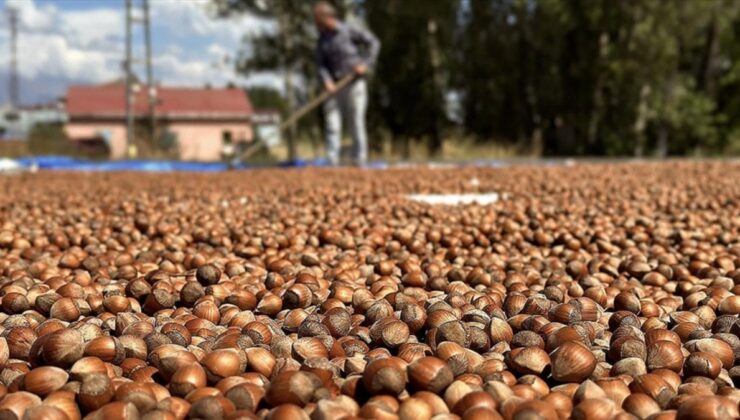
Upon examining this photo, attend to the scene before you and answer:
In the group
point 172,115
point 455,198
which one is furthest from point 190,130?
point 455,198

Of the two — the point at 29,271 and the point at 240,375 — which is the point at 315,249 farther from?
the point at 240,375

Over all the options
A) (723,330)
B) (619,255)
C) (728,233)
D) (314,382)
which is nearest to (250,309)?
(314,382)

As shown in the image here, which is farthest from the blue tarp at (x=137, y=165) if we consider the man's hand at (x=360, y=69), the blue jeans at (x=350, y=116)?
the man's hand at (x=360, y=69)

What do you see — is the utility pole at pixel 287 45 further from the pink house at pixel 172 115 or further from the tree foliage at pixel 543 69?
the pink house at pixel 172 115

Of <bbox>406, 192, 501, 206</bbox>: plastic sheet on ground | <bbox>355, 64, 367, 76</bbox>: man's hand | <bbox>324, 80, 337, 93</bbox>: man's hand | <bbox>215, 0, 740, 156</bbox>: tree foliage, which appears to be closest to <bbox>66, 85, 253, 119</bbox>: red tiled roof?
<bbox>215, 0, 740, 156</bbox>: tree foliage

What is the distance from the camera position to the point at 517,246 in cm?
303

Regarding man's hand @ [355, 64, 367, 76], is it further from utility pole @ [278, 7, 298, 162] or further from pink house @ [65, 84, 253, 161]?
pink house @ [65, 84, 253, 161]

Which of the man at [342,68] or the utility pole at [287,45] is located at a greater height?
the utility pole at [287,45]

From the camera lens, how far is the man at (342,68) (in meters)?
8.59

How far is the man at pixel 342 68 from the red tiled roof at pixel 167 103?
89.2 ft

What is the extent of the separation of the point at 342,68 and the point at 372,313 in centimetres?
722

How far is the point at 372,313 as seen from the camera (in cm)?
179

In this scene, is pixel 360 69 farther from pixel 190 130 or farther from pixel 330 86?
pixel 190 130

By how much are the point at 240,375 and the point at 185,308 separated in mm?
683
